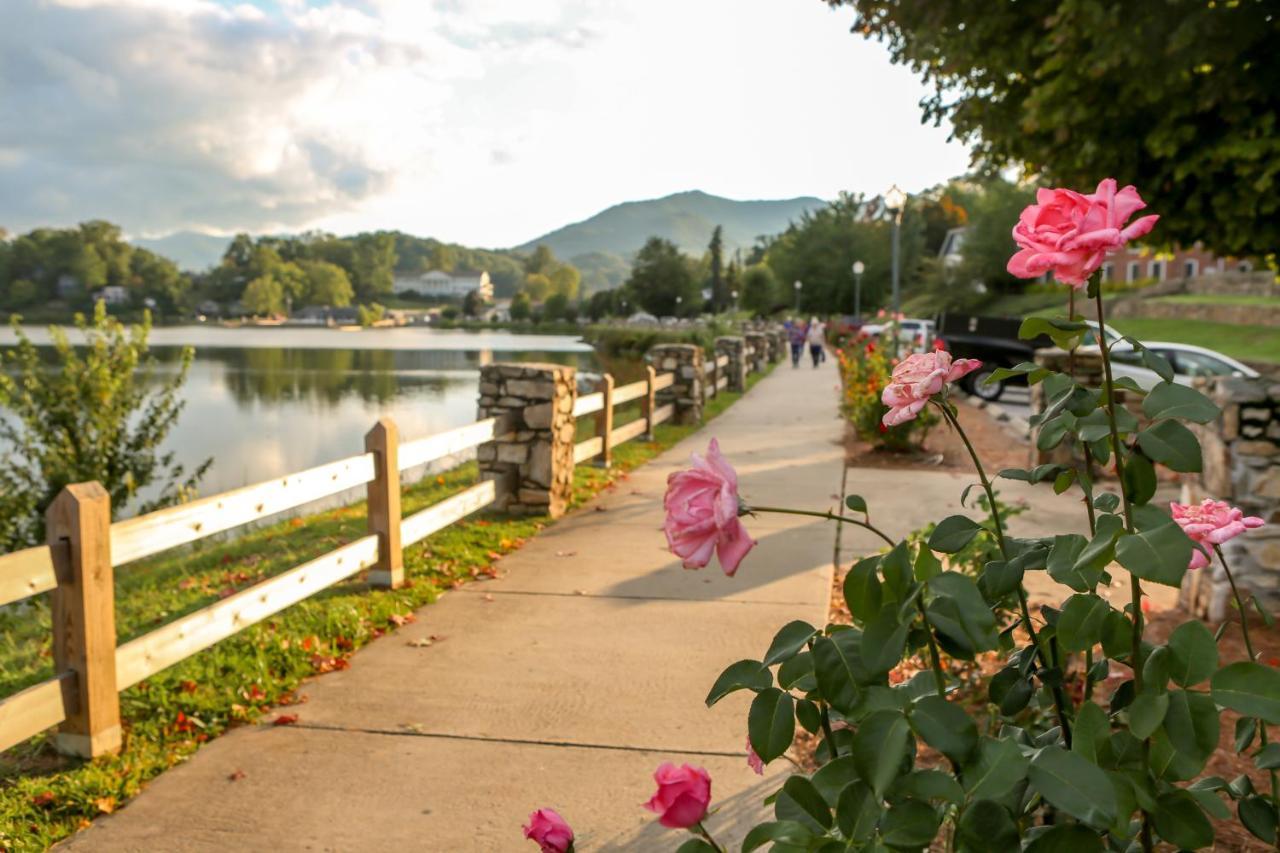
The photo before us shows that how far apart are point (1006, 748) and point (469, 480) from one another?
10161 mm

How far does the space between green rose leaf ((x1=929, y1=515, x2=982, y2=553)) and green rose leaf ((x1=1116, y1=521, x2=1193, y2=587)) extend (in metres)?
0.30

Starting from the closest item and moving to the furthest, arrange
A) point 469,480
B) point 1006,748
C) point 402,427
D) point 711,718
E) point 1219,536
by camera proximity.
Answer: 1. point 1006,748
2. point 1219,536
3. point 711,718
4. point 469,480
5. point 402,427

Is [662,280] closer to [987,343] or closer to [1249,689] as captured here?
[987,343]

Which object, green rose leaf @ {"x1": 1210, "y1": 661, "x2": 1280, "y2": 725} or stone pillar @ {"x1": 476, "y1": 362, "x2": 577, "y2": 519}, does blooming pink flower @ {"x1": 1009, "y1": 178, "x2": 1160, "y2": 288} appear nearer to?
green rose leaf @ {"x1": 1210, "y1": 661, "x2": 1280, "y2": 725}

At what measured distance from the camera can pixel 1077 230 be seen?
166cm

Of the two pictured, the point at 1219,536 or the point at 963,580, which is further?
the point at 1219,536

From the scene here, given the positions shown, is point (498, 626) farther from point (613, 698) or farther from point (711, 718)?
point (711, 718)

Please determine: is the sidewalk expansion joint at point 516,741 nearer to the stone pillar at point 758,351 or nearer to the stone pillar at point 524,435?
the stone pillar at point 524,435

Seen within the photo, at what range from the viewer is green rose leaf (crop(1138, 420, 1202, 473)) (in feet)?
5.22

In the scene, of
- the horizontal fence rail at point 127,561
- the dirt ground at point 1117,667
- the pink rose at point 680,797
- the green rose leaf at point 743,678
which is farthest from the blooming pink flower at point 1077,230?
the horizontal fence rail at point 127,561

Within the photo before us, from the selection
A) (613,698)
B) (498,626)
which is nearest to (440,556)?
(498,626)

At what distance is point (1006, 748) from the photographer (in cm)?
147

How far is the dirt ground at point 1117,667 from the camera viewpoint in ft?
11.2

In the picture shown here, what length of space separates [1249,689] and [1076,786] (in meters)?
0.32
